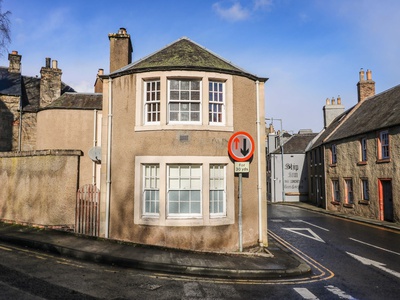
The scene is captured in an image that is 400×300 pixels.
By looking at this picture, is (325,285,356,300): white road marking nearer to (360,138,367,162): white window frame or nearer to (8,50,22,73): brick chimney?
(360,138,367,162): white window frame

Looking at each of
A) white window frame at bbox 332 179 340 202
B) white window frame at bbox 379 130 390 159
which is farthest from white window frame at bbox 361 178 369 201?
white window frame at bbox 332 179 340 202

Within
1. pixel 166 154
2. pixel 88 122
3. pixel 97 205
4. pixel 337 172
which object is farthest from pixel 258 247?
pixel 337 172

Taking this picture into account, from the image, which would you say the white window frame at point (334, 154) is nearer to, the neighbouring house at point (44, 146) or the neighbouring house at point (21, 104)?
the neighbouring house at point (44, 146)

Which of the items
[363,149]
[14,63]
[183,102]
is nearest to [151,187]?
[183,102]

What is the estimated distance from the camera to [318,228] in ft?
58.3

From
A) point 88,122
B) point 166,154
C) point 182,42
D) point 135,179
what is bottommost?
point 135,179

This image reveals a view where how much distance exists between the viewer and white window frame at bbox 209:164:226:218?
10.7 m

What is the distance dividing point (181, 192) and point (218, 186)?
1330 millimetres

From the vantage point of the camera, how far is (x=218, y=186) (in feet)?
35.6

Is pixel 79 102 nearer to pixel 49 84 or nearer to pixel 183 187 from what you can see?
pixel 49 84

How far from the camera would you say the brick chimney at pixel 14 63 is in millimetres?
28016

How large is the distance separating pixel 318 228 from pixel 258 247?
814 cm

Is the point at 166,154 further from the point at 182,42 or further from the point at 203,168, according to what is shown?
the point at 182,42

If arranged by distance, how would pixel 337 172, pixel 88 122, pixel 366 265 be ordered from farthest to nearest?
pixel 337 172
pixel 88 122
pixel 366 265
